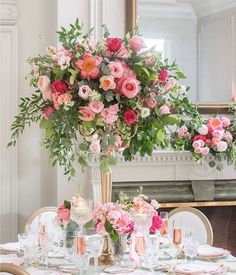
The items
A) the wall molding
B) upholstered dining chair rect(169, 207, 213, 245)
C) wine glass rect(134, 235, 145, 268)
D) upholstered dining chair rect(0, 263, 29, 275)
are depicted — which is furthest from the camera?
the wall molding

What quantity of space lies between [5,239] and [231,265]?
2246 millimetres

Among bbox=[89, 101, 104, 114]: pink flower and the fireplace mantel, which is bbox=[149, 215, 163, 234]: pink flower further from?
the fireplace mantel

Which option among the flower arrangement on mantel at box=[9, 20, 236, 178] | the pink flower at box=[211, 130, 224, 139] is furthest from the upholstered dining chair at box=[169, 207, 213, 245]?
the flower arrangement on mantel at box=[9, 20, 236, 178]

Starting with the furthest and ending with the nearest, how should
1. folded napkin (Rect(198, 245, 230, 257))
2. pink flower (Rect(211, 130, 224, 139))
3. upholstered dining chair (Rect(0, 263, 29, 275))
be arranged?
1. pink flower (Rect(211, 130, 224, 139))
2. folded napkin (Rect(198, 245, 230, 257))
3. upholstered dining chair (Rect(0, 263, 29, 275))

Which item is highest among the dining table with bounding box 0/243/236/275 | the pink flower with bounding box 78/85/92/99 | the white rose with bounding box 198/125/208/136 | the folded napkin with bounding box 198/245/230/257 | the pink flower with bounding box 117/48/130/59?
the pink flower with bounding box 117/48/130/59

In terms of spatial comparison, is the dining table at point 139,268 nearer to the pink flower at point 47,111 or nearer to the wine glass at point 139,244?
the wine glass at point 139,244

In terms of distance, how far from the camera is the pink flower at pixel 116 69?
2.92 metres

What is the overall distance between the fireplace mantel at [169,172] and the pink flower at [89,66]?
183 cm

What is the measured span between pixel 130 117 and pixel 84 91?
0.77ft

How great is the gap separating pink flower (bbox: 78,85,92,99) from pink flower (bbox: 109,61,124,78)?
124mm

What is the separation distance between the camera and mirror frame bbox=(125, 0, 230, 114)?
4.80 m

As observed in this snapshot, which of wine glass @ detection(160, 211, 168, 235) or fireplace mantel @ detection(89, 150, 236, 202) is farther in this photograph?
fireplace mantel @ detection(89, 150, 236, 202)

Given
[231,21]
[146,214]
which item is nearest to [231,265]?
[146,214]

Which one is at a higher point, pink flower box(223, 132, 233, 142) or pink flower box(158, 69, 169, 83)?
pink flower box(158, 69, 169, 83)
